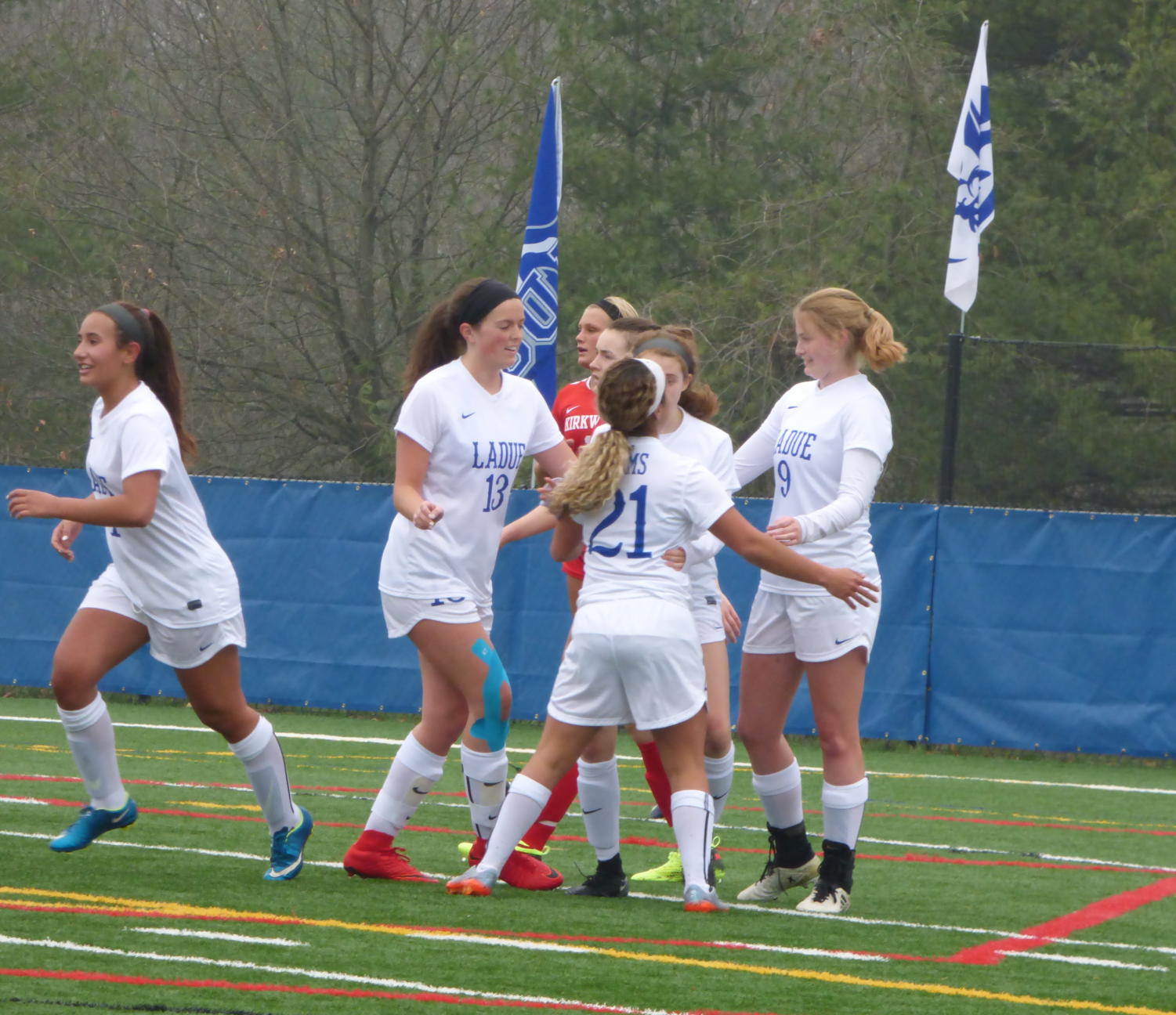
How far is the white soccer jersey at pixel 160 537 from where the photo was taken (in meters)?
6.14

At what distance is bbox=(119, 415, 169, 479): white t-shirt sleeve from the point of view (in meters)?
6.05

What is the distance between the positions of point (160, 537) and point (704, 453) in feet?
5.89

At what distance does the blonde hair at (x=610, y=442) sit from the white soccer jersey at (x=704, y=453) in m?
0.53

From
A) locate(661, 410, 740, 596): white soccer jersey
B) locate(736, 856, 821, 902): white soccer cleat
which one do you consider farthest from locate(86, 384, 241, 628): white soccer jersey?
locate(736, 856, 821, 902): white soccer cleat

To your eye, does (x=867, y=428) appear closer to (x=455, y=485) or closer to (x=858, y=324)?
(x=858, y=324)

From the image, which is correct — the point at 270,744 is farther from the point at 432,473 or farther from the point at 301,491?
the point at 301,491

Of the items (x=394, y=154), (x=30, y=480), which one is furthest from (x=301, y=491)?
(x=394, y=154)

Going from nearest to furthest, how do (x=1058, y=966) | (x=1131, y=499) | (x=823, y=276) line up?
1. (x=1058, y=966)
2. (x=1131, y=499)
3. (x=823, y=276)

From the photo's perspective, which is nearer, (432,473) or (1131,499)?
(432,473)

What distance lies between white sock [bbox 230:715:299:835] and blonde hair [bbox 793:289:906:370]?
2207 mm

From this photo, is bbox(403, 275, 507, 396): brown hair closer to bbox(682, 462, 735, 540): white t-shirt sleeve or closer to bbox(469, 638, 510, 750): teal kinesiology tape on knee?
bbox(469, 638, 510, 750): teal kinesiology tape on knee

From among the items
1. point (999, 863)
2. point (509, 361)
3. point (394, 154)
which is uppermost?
point (394, 154)

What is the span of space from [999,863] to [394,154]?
14.9 m

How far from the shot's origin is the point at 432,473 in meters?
6.35
